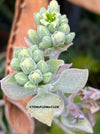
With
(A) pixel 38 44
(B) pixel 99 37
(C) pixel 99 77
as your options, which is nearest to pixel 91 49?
(B) pixel 99 37

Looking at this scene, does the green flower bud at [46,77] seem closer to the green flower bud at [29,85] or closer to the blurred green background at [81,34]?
the green flower bud at [29,85]

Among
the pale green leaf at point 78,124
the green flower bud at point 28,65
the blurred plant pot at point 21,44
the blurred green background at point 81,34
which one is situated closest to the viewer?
the green flower bud at point 28,65

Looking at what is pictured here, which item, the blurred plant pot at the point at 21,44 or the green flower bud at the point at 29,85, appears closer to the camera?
the green flower bud at the point at 29,85

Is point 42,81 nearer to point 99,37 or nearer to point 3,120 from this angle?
point 3,120

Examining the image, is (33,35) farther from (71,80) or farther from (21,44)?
(21,44)

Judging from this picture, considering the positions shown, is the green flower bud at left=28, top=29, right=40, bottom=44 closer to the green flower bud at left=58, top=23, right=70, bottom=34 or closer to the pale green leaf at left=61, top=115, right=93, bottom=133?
the green flower bud at left=58, top=23, right=70, bottom=34

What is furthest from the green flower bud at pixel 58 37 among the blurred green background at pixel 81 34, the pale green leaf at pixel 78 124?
the blurred green background at pixel 81 34
